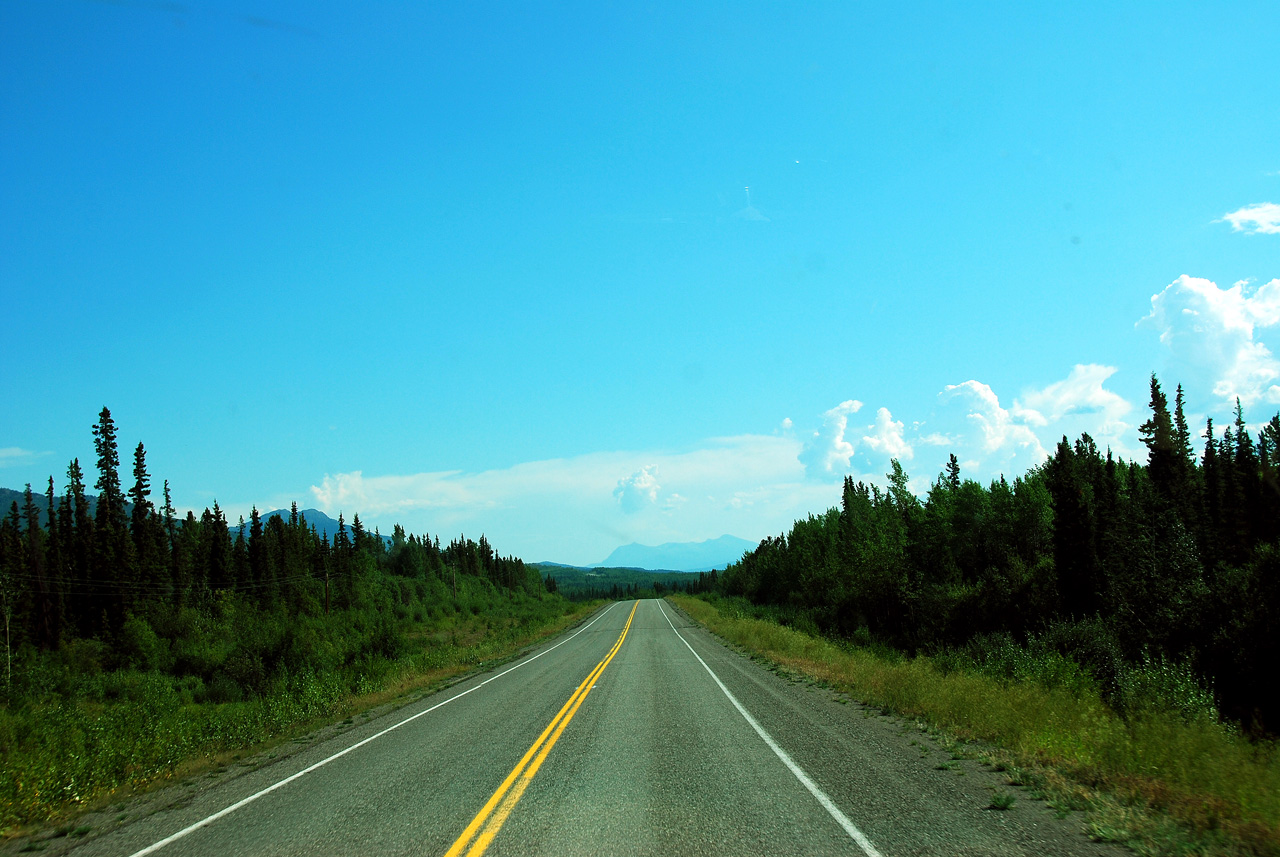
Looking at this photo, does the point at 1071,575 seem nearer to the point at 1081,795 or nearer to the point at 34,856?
the point at 1081,795

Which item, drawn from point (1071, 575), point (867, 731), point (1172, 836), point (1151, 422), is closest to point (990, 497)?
point (1151, 422)

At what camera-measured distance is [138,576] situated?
6291cm

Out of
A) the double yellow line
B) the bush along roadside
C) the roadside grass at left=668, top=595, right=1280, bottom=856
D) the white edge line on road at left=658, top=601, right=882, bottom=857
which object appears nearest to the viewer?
the roadside grass at left=668, top=595, right=1280, bottom=856

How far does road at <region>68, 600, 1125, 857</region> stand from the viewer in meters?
6.07

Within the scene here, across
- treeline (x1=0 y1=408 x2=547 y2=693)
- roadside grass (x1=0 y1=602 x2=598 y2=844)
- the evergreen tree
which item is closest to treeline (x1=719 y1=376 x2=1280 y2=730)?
the evergreen tree

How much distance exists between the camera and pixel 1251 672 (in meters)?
22.5

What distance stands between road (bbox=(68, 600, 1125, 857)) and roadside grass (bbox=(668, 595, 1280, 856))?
50 centimetres

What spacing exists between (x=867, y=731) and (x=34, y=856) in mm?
10640

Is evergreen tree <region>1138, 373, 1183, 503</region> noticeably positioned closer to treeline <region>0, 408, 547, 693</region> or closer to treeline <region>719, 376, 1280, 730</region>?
treeline <region>719, 376, 1280, 730</region>

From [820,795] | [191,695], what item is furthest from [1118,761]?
[191,695]

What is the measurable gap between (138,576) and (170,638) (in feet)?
24.0

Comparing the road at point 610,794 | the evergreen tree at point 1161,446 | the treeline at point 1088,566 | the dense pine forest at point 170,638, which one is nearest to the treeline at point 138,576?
the dense pine forest at point 170,638

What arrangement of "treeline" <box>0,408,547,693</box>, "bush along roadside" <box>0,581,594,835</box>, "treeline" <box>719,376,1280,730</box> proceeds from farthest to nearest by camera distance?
"treeline" <box>0,408,547,693</box> → "treeline" <box>719,376,1280,730</box> → "bush along roadside" <box>0,581,594,835</box>

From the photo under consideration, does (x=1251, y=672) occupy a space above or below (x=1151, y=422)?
below
